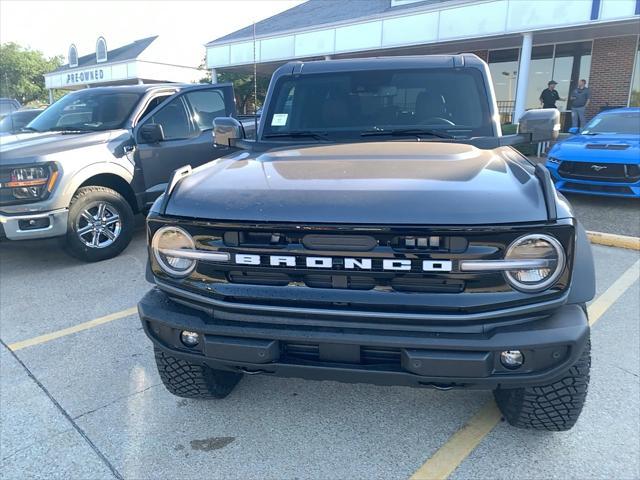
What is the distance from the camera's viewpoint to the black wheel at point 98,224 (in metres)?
5.09

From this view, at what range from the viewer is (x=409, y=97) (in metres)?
3.37

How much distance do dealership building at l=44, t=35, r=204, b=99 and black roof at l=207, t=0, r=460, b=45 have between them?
1102cm

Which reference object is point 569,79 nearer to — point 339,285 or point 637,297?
point 637,297

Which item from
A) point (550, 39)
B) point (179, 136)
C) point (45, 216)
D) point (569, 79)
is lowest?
point (45, 216)

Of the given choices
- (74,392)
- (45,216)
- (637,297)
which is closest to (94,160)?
(45,216)

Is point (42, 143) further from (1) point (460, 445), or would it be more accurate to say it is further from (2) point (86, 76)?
(2) point (86, 76)

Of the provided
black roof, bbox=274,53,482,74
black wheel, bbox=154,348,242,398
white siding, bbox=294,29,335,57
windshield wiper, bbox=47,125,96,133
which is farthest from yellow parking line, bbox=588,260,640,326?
white siding, bbox=294,29,335,57

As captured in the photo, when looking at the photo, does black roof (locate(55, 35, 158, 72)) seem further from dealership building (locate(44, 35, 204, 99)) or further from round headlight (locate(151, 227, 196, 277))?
round headlight (locate(151, 227, 196, 277))

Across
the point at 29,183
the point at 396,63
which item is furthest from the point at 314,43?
the point at 396,63

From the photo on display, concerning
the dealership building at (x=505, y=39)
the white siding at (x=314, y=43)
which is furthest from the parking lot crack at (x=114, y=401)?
the white siding at (x=314, y=43)

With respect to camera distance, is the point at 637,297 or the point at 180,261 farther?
the point at 637,297

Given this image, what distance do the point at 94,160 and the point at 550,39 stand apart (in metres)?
15.1

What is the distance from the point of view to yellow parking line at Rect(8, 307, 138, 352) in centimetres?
362

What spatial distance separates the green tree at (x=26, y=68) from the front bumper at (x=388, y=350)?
60.0 meters
